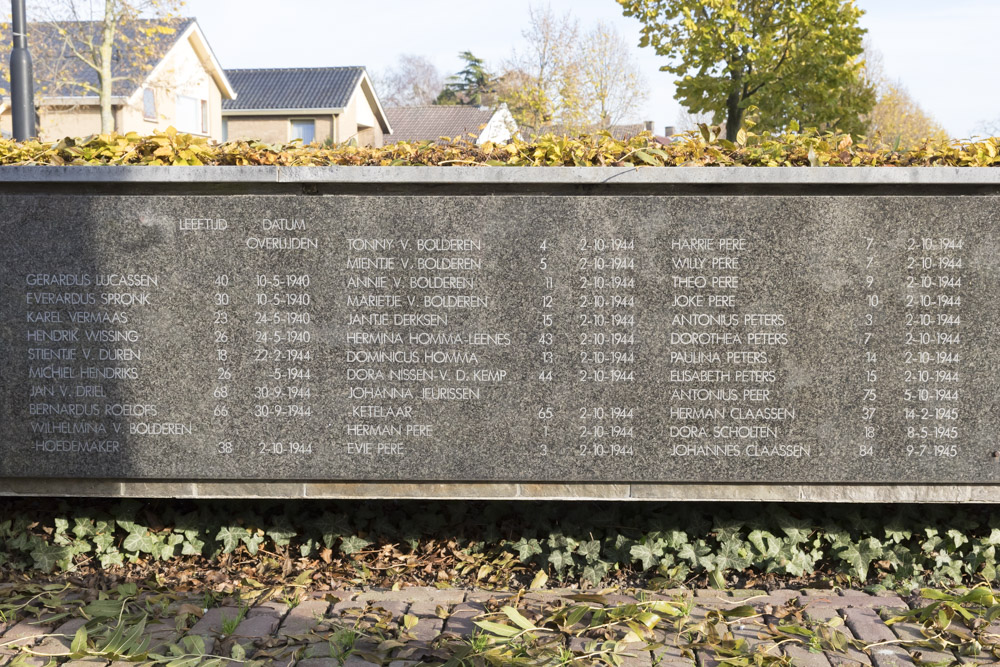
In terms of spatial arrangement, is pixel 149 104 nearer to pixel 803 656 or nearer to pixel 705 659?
pixel 705 659

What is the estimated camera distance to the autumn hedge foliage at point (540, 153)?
3854 mm

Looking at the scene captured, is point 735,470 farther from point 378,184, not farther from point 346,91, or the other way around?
point 346,91

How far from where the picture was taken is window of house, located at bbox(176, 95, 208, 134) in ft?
107

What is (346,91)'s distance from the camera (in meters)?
35.6

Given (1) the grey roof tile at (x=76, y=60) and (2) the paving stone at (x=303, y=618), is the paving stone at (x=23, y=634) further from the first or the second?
(1) the grey roof tile at (x=76, y=60)

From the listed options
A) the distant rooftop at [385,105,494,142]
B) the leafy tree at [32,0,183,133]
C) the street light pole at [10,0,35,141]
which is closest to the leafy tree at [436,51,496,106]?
the distant rooftop at [385,105,494,142]

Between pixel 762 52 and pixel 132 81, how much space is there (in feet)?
73.5

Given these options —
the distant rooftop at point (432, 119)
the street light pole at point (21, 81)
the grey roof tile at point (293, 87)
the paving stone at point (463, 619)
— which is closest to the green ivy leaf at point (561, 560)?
the paving stone at point (463, 619)

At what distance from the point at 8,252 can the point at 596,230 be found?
274cm

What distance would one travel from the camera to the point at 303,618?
3.48 metres

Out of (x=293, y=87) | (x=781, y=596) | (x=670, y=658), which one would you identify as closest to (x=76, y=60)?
(x=293, y=87)

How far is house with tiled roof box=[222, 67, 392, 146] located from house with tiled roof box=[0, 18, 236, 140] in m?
1.23

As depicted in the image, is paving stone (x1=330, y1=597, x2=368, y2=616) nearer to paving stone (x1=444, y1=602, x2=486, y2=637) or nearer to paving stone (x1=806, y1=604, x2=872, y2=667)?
paving stone (x1=444, y1=602, x2=486, y2=637)

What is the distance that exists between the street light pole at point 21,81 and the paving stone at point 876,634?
705cm
